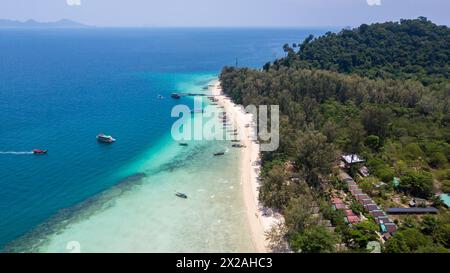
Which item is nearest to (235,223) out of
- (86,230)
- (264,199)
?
(264,199)

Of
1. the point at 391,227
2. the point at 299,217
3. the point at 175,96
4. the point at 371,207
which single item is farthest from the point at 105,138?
the point at 391,227

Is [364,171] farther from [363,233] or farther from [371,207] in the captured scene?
[363,233]

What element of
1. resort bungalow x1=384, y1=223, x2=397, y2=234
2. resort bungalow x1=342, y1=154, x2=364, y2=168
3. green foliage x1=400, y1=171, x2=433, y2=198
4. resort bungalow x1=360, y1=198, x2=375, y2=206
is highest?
resort bungalow x1=342, y1=154, x2=364, y2=168

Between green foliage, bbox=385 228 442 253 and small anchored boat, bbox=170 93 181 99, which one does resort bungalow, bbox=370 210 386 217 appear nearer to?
green foliage, bbox=385 228 442 253

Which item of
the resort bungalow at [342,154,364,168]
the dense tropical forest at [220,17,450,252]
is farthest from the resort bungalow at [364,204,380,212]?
the resort bungalow at [342,154,364,168]
